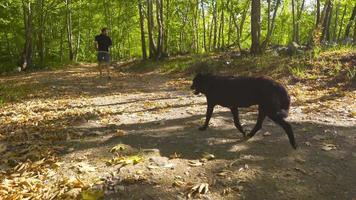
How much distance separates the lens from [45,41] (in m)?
33.4

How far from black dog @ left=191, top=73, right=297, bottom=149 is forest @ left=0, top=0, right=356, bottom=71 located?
31.6 ft

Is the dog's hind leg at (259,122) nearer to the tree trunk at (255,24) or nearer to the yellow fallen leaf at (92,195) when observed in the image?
the yellow fallen leaf at (92,195)

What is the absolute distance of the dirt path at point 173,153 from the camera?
4.33m

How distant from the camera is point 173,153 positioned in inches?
214

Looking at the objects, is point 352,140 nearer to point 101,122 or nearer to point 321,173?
point 321,173

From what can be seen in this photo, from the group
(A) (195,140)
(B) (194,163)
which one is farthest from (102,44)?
(B) (194,163)

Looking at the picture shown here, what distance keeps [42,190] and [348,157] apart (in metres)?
4.28

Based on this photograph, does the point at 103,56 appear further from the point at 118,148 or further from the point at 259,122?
the point at 259,122

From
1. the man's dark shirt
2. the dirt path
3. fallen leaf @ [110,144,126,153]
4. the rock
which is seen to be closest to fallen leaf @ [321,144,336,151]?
the dirt path

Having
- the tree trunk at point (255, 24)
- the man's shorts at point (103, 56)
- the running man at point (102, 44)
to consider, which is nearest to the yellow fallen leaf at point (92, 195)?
the running man at point (102, 44)

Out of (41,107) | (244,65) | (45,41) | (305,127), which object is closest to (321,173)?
(305,127)

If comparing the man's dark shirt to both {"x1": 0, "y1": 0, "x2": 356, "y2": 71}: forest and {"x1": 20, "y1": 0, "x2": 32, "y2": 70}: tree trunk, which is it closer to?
{"x1": 0, "y1": 0, "x2": 356, "y2": 71}: forest

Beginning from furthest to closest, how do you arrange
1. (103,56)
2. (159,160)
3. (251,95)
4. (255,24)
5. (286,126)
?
1. (255,24)
2. (103,56)
3. (251,95)
4. (286,126)
5. (159,160)

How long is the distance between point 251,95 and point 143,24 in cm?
1966
